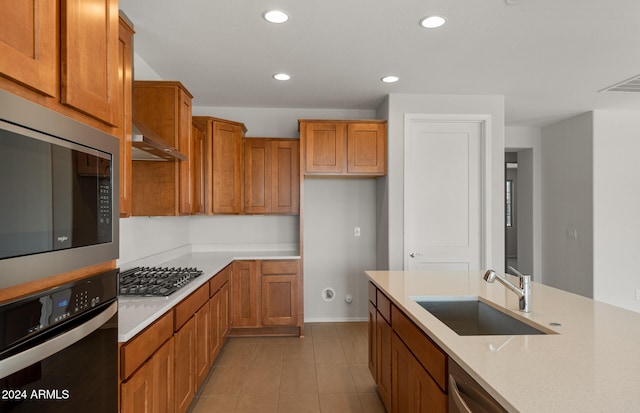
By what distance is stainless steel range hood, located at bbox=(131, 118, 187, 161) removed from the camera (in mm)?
1950

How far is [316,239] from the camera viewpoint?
4.54 m

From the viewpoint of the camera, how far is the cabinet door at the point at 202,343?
254 centimetres

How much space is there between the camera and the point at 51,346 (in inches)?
35.3

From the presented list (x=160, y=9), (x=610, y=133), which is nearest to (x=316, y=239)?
(x=160, y=9)

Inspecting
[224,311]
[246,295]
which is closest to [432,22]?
[224,311]

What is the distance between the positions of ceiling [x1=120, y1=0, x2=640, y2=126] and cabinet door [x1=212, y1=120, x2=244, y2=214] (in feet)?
1.36

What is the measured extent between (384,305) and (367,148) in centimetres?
208

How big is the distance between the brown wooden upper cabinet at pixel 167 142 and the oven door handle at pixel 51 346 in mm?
1802

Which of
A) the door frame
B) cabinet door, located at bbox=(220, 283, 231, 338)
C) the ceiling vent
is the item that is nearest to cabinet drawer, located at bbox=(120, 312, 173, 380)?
cabinet door, located at bbox=(220, 283, 231, 338)

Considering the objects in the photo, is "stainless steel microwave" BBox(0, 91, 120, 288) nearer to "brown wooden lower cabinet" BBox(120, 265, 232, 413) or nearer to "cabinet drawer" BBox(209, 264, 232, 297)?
"brown wooden lower cabinet" BBox(120, 265, 232, 413)

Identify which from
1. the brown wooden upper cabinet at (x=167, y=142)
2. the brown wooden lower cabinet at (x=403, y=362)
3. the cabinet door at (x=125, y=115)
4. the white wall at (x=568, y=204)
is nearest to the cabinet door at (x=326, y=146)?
the brown wooden upper cabinet at (x=167, y=142)

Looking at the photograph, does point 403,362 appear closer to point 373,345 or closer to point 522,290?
point 522,290

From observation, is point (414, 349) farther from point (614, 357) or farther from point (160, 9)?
point (160, 9)

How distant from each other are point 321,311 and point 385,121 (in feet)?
7.99
